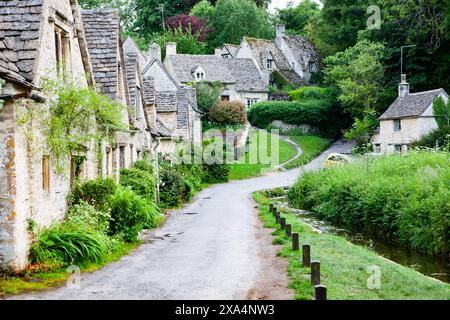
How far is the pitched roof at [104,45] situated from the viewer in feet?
79.2

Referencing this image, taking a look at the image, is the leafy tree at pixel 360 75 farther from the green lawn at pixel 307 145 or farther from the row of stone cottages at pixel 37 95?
the row of stone cottages at pixel 37 95

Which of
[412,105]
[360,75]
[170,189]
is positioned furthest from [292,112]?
[170,189]

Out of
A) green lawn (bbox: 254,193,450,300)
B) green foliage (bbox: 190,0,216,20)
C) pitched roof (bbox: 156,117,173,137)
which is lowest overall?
green lawn (bbox: 254,193,450,300)

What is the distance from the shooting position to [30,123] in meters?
13.8

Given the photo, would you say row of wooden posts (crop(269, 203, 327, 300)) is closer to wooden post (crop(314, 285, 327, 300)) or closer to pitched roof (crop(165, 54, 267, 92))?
wooden post (crop(314, 285, 327, 300))

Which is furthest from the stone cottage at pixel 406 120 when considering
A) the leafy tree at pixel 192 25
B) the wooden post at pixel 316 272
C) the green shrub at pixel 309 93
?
the wooden post at pixel 316 272

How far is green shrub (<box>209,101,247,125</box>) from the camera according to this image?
6303 centimetres

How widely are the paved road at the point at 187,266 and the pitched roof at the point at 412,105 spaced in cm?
3071

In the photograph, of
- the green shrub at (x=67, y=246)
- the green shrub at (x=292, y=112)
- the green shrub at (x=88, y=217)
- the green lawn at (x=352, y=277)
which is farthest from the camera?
the green shrub at (x=292, y=112)

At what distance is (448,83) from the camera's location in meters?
61.8

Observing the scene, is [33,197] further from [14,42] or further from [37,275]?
[14,42]

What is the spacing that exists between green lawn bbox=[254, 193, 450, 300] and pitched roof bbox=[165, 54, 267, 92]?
5357 centimetres

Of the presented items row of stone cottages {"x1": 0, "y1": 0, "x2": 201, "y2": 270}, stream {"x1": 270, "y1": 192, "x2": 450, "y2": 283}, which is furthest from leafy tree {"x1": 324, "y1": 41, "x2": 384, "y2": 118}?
row of stone cottages {"x1": 0, "y1": 0, "x2": 201, "y2": 270}

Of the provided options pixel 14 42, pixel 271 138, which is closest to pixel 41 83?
pixel 14 42
